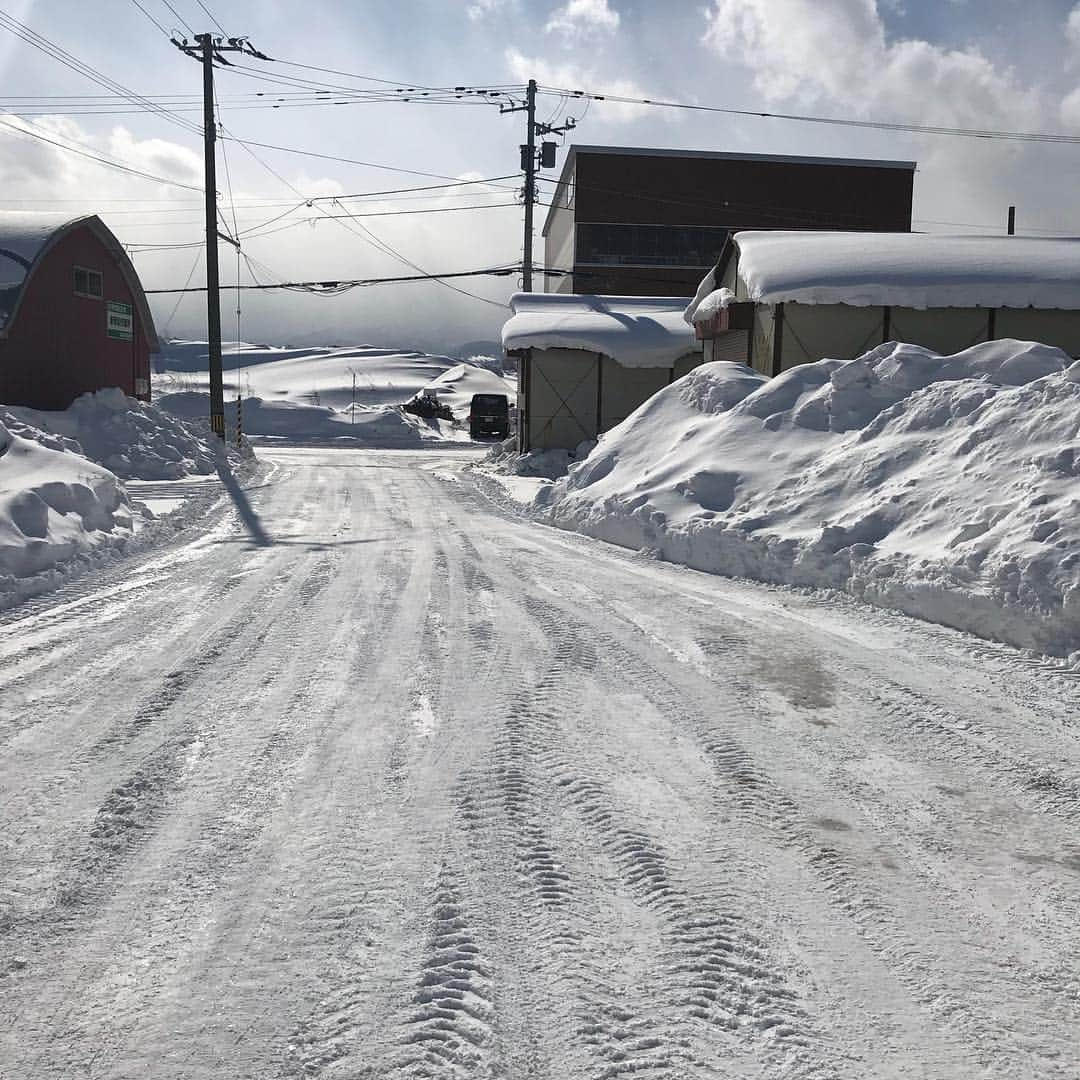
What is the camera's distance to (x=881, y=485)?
32.3 feet

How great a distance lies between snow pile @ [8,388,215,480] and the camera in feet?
68.8

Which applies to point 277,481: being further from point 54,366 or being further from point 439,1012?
point 439,1012

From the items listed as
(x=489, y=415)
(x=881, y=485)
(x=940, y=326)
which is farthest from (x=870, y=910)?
(x=489, y=415)

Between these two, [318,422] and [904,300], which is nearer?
[904,300]

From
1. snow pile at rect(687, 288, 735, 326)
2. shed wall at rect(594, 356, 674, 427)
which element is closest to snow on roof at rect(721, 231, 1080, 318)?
snow pile at rect(687, 288, 735, 326)

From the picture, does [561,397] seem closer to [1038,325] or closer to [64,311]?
[1038,325]

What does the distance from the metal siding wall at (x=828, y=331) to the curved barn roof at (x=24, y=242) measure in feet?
59.7

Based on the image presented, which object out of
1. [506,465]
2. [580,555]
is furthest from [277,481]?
[580,555]

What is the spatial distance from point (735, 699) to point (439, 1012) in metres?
3.26

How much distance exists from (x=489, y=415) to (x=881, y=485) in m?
37.0

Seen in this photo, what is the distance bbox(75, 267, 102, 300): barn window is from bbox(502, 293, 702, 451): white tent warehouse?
11920 millimetres

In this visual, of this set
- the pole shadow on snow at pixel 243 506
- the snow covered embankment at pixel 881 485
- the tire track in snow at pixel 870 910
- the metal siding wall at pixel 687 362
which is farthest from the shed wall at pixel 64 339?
the tire track in snow at pixel 870 910

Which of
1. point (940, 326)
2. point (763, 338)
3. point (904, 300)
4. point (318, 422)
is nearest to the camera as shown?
point (904, 300)

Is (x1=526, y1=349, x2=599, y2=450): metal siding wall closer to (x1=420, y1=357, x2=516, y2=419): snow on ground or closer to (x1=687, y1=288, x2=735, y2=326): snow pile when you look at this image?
(x1=687, y1=288, x2=735, y2=326): snow pile
